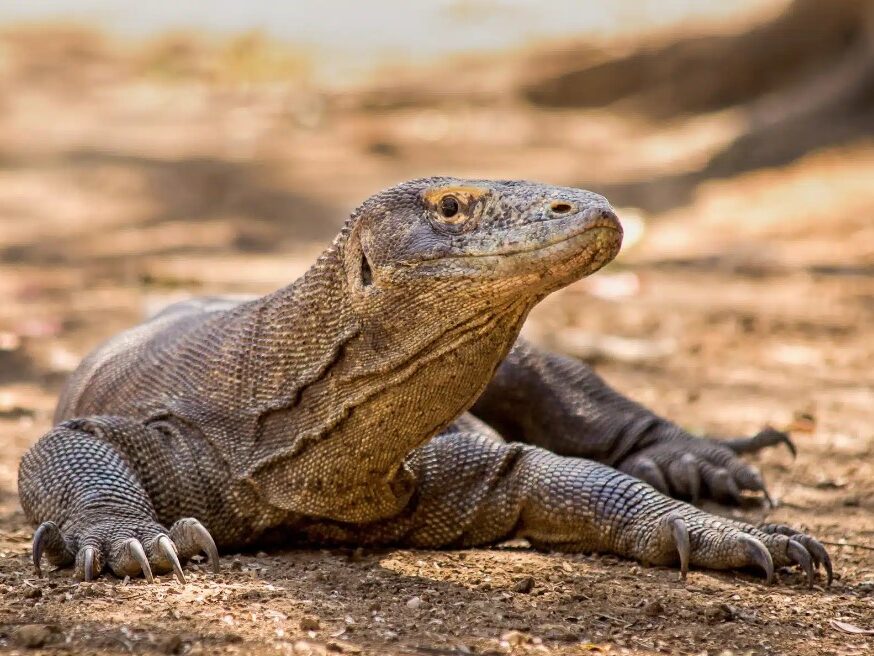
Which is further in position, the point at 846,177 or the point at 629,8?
the point at 629,8

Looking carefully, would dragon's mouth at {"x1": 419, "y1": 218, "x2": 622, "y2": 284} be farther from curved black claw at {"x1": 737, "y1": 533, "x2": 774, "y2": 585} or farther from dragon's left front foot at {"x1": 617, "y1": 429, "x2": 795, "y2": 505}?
dragon's left front foot at {"x1": 617, "y1": 429, "x2": 795, "y2": 505}

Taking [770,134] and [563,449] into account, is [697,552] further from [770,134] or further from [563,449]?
[770,134]

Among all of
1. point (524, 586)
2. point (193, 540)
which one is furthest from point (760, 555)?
point (193, 540)

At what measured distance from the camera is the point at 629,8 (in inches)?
789

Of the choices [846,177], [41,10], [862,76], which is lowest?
[846,177]

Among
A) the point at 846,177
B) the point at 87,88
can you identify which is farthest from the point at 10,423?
the point at 87,88

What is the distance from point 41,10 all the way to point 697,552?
57.9 feet

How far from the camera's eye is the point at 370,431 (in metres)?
3.91

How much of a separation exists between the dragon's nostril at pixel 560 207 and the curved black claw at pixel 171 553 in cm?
130

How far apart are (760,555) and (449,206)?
1310mm

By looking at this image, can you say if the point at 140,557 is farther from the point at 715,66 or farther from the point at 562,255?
the point at 715,66

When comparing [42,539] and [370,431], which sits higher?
[370,431]

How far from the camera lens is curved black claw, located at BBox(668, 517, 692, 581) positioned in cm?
395

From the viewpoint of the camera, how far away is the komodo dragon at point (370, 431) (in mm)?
3580
